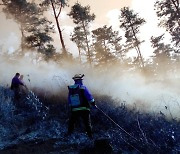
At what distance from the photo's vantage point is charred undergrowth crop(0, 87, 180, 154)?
6.92 m

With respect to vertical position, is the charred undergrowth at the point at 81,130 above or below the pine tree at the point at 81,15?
below

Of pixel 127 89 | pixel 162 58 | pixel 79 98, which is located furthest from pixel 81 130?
pixel 162 58

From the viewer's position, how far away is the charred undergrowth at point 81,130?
6.92 meters

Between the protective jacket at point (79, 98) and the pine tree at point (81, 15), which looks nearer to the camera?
the protective jacket at point (79, 98)

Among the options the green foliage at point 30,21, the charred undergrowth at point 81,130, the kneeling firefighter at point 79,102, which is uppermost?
the green foliage at point 30,21

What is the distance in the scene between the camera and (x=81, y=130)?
891cm

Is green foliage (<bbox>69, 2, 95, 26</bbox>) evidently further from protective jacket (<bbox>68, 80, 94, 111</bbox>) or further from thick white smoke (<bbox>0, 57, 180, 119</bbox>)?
protective jacket (<bbox>68, 80, 94, 111</bbox>)

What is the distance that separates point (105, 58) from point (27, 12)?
11338 millimetres

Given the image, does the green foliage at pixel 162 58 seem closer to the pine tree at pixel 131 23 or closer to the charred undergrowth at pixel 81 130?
the pine tree at pixel 131 23

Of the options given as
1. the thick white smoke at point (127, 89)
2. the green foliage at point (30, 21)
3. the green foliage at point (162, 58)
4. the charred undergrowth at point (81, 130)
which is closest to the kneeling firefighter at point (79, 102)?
the charred undergrowth at point (81, 130)

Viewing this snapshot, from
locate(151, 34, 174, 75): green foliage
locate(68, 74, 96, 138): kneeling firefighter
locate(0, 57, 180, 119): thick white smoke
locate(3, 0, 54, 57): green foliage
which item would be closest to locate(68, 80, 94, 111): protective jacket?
locate(68, 74, 96, 138): kneeling firefighter

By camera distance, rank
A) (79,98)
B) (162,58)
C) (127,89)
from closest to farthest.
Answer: (79,98), (127,89), (162,58)

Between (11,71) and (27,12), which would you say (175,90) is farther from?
(27,12)

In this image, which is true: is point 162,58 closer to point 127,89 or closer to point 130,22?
point 130,22
